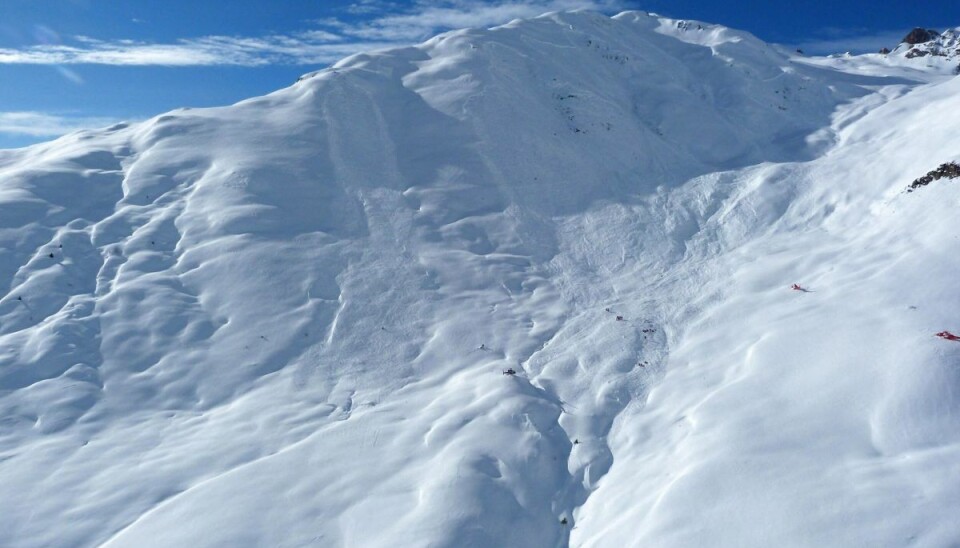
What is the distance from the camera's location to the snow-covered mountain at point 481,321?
8.77 meters

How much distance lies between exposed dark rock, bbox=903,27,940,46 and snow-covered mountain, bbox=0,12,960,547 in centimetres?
1795

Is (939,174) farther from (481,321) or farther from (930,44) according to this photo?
(930,44)

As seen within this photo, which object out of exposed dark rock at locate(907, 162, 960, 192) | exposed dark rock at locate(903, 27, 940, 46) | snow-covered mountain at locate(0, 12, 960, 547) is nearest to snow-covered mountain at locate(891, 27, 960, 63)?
exposed dark rock at locate(903, 27, 940, 46)

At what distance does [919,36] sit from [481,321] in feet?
120

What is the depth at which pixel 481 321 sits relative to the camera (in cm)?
1408

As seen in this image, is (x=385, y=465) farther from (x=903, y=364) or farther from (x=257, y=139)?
(x=257, y=139)

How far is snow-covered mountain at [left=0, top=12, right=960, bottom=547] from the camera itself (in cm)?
877

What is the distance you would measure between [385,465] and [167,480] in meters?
3.16

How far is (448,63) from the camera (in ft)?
80.4

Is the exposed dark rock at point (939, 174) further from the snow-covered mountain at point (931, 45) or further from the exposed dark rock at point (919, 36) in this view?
the exposed dark rock at point (919, 36)

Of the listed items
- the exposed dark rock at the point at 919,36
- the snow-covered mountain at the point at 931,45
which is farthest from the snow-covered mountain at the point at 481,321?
the exposed dark rock at the point at 919,36

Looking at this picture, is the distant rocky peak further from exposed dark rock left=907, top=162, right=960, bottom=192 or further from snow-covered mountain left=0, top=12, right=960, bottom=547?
exposed dark rock left=907, top=162, right=960, bottom=192

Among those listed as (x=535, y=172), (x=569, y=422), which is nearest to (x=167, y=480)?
(x=569, y=422)

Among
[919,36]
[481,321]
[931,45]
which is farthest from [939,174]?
[919,36]
